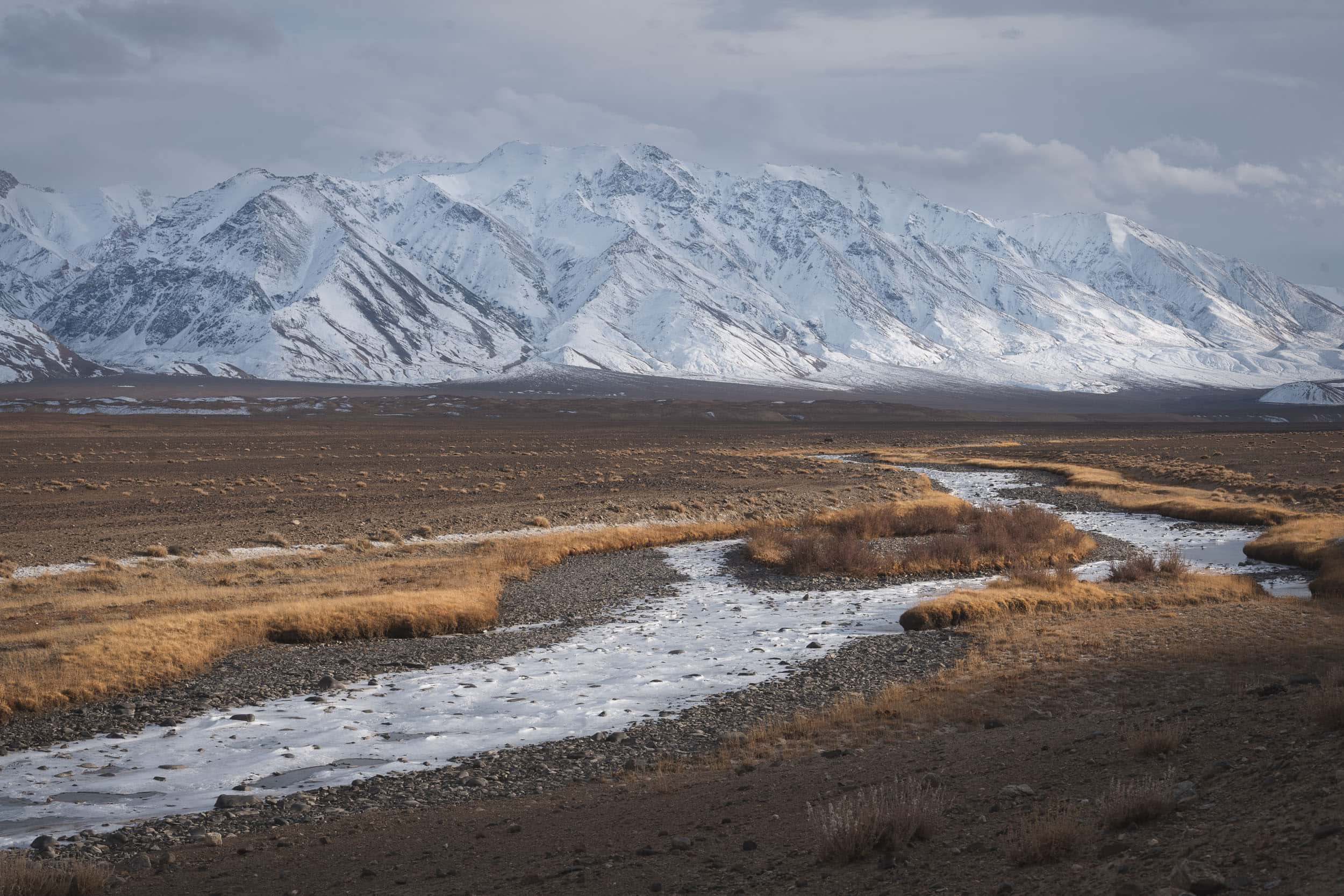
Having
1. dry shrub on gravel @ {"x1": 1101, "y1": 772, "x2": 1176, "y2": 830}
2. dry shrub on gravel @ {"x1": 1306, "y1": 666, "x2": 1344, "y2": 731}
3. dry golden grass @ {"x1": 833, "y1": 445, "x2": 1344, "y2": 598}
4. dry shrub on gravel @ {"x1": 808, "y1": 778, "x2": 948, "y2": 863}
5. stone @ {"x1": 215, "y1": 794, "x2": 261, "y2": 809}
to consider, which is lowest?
dry golden grass @ {"x1": 833, "y1": 445, "x2": 1344, "y2": 598}

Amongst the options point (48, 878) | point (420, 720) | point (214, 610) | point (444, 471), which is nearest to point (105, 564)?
point (214, 610)

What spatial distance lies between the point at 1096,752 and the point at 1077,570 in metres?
20.6

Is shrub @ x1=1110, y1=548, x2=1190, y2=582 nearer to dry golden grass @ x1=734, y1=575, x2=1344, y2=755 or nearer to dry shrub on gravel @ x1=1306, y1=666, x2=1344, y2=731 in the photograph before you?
dry golden grass @ x1=734, y1=575, x2=1344, y2=755

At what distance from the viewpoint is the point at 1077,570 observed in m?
31.8

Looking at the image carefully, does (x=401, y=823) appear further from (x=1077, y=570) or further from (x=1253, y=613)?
(x=1077, y=570)

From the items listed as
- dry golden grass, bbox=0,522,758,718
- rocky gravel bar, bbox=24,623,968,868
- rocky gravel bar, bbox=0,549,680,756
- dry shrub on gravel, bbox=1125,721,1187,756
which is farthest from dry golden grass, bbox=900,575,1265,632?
dry shrub on gravel, bbox=1125,721,1187,756

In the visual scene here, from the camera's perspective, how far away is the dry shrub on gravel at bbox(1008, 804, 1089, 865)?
9109 millimetres

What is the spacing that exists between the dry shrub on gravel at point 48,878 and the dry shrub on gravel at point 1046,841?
8.44 meters

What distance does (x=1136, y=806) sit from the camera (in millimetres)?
9602

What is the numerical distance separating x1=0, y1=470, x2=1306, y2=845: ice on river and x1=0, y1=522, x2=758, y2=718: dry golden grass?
8.74 feet

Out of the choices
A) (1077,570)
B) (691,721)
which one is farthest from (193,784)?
(1077,570)

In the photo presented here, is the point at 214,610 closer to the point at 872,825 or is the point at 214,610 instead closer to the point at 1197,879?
the point at 872,825

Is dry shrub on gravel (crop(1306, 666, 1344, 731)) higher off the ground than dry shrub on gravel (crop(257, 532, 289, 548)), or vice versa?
dry shrub on gravel (crop(1306, 666, 1344, 731))

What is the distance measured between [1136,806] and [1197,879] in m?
1.73
